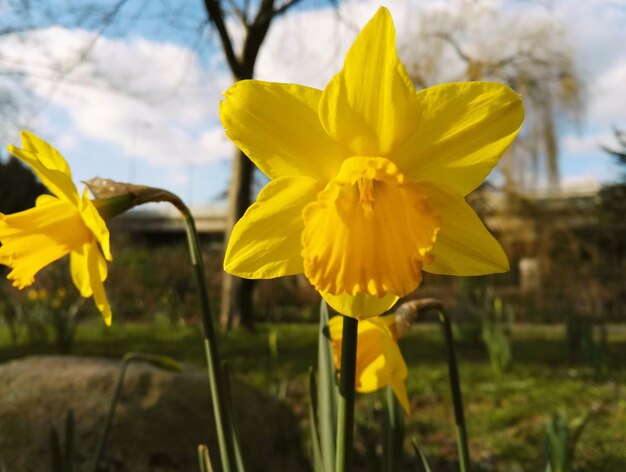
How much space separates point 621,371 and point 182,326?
4.88m

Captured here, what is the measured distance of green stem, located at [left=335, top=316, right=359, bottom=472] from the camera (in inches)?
24.2

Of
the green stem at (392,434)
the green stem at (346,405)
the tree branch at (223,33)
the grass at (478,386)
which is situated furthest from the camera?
the tree branch at (223,33)

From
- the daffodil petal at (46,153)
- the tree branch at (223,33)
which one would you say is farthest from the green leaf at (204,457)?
the tree branch at (223,33)

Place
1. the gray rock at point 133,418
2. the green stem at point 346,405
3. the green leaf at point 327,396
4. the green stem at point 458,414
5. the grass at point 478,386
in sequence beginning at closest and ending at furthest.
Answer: the green stem at point 346,405
the green leaf at point 327,396
the green stem at point 458,414
the gray rock at point 133,418
the grass at point 478,386

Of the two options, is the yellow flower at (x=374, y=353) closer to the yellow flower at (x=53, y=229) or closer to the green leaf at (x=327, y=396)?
the green leaf at (x=327, y=396)

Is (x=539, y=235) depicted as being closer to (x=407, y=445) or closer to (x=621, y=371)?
(x=621, y=371)

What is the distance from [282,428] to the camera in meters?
2.40

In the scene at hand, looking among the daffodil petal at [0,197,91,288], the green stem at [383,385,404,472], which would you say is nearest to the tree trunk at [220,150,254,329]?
the green stem at [383,385,404,472]

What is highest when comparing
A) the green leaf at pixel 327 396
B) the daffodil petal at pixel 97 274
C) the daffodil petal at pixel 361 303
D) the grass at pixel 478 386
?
the daffodil petal at pixel 97 274

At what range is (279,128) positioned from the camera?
69cm

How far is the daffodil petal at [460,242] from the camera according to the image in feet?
2.24

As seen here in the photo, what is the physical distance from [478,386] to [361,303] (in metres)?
3.85

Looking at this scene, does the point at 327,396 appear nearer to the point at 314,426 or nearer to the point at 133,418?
the point at 314,426

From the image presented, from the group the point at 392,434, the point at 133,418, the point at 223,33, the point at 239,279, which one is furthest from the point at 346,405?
the point at 223,33
